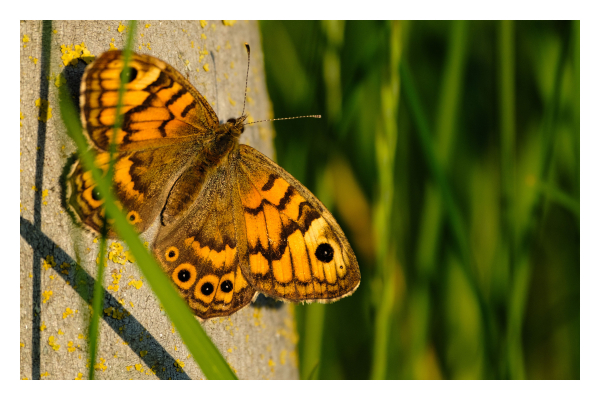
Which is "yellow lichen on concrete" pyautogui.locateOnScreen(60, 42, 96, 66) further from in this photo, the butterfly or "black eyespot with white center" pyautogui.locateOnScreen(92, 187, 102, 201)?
"black eyespot with white center" pyautogui.locateOnScreen(92, 187, 102, 201)

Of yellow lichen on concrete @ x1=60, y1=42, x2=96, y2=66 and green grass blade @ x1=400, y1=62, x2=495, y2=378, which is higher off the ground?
yellow lichen on concrete @ x1=60, y1=42, x2=96, y2=66

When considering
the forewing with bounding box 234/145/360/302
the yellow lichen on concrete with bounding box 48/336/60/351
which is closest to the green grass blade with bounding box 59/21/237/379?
the forewing with bounding box 234/145/360/302

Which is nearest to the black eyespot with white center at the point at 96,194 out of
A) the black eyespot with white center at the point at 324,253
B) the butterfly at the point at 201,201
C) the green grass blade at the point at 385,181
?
the butterfly at the point at 201,201

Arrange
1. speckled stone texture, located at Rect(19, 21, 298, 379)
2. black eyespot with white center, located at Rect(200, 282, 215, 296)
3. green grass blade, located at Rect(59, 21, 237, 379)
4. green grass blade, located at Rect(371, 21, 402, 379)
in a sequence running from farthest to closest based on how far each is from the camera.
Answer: green grass blade, located at Rect(371, 21, 402, 379) → black eyespot with white center, located at Rect(200, 282, 215, 296) → speckled stone texture, located at Rect(19, 21, 298, 379) → green grass blade, located at Rect(59, 21, 237, 379)

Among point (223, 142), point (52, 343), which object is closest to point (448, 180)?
point (223, 142)

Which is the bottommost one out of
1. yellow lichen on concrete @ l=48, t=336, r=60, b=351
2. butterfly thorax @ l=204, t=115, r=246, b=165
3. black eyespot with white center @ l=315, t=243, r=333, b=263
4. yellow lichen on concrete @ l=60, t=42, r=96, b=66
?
yellow lichen on concrete @ l=48, t=336, r=60, b=351

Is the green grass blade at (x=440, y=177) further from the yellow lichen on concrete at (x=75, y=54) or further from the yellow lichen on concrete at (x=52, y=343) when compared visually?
the yellow lichen on concrete at (x=52, y=343)

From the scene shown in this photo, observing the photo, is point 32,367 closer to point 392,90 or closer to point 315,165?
point 315,165

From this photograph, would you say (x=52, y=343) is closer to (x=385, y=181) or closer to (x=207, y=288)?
(x=207, y=288)
